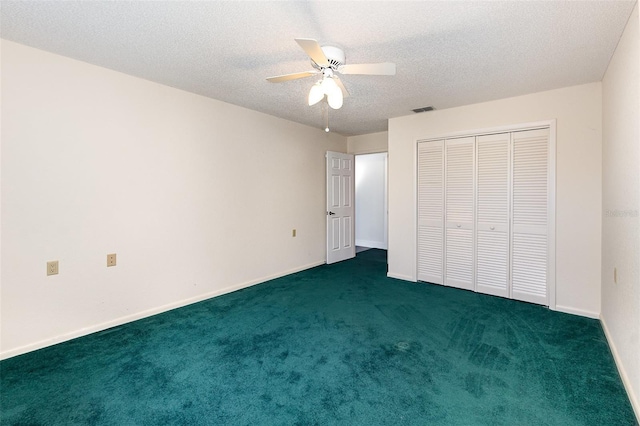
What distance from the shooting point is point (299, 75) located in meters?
2.28

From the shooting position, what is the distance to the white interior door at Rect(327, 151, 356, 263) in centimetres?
538

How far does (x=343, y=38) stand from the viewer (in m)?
2.18

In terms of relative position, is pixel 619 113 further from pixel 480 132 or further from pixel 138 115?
pixel 138 115

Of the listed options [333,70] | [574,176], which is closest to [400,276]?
[574,176]

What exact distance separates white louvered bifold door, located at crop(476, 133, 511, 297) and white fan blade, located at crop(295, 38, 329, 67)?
258cm

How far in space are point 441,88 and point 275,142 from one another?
2.30 m

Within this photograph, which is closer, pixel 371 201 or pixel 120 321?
pixel 120 321

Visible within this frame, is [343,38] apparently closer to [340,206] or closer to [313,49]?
[313,49]

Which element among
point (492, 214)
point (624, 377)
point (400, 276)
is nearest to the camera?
point (624, 377)

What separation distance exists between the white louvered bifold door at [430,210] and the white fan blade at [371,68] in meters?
2.26

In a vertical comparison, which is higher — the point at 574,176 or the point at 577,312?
the point at 574,176

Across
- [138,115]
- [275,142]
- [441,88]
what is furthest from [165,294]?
[441,88]

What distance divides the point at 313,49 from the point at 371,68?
487 millimetres

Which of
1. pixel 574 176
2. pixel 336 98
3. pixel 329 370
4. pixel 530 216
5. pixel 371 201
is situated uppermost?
pixel 336 98
